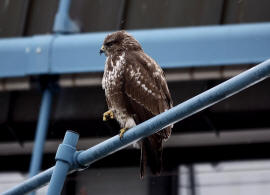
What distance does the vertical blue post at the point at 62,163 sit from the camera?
13.1 feet

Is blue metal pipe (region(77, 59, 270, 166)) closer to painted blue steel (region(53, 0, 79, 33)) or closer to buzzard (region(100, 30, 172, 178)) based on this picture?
buzzard (region(100, 30, 172, 178))

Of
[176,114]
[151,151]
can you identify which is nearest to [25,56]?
[151,151]

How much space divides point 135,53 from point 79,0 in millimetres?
5988

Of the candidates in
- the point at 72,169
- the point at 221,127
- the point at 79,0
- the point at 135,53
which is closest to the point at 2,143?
the point at 79,0

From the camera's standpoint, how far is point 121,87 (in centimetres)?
567

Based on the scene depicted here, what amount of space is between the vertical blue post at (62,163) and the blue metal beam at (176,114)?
6 cm

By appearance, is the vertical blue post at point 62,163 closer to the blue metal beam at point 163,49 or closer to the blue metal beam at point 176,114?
the blue metal beam at point 176,114

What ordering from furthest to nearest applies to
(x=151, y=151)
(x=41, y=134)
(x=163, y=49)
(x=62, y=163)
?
(x=41, y=134)
(x=163, y=49)
(x=151, y=151)
(x=62, y=163)

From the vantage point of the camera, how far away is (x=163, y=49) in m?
9.80

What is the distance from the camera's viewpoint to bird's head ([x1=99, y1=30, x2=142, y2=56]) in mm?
6184

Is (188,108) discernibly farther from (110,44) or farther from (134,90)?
(110,44)

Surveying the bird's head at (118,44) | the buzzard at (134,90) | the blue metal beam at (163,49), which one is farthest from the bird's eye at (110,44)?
the blue metal beam at (163,49)

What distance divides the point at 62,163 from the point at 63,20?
6.69 m

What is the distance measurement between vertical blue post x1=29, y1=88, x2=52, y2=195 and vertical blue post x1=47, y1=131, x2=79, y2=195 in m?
5.79
